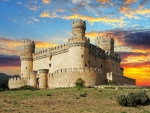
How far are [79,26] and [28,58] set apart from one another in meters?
14.7

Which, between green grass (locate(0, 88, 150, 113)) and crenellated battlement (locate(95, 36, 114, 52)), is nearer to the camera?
green grass (locate(0, 88, 150, 113))

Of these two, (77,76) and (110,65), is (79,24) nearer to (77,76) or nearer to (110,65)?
(110,65)

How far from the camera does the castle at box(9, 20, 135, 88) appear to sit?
1759 inches

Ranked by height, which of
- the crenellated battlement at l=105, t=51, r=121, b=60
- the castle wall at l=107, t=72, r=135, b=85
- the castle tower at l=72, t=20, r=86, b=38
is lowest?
the castle wall at l=107, t=72, r=135, b=85

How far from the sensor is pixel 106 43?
5862 cm

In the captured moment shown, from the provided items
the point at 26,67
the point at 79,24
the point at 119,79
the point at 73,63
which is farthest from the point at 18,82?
the point at 119,79

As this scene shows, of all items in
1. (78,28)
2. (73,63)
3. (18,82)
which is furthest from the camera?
(18,82)

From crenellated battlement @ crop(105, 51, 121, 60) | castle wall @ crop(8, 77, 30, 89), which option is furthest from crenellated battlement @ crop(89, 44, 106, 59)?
castle wall @ crop(8, 77, 30, 89)

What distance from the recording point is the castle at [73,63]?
44.7 meters

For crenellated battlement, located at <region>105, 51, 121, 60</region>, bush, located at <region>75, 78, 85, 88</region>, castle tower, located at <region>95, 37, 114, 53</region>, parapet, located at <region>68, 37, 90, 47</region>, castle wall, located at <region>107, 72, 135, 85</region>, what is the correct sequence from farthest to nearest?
castle tower, located at <region>95, 37, 114, 53</region> < crenellated battlement, located at <region>105, 51, 121, 60</region> < castle wall, located at <region>107, 72, 135, 85</region> < parapet, located at <region>68, 37, 90, 47</region> < bush, located at <region>75, 78, 85, 88</region>

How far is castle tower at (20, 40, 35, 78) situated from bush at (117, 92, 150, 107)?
3462 cm

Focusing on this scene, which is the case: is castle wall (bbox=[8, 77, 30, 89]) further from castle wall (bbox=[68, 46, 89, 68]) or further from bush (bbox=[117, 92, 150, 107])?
bush (bbox=[117, 92, 150, 107])

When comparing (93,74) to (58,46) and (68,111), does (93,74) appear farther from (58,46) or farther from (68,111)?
(68,111)

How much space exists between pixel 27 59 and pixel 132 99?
3604 centimetres
